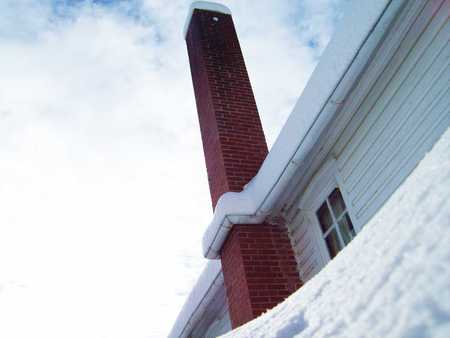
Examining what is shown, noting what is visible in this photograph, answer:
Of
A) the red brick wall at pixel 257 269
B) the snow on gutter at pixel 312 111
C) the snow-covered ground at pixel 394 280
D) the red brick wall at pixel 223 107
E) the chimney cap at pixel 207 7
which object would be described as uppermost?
the chimney cap at pixel 207 7

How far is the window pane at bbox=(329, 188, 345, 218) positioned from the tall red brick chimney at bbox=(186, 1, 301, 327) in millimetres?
688

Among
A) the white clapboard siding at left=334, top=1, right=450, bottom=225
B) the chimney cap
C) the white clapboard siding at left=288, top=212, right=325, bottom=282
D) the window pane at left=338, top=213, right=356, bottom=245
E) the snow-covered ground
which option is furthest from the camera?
the chimney cap

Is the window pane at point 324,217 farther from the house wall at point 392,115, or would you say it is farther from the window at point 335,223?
the house wall at point 392,115

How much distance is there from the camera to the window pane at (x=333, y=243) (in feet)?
13.7

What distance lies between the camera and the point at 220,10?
7047 mm

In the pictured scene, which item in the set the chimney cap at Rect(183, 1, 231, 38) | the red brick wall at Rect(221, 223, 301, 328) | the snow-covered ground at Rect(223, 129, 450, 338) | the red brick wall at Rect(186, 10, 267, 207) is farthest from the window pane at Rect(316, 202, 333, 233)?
the chimney cap at Rect(183, 1, 231, 38)

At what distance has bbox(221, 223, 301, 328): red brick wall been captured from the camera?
423 centimetres

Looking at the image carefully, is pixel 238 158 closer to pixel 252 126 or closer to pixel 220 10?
pixel 252 126

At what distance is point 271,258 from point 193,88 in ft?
10.4

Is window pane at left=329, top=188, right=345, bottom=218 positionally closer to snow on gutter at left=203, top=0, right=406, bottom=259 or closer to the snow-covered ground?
snow on gutter at left=203, top=0, right=406, bottom=259

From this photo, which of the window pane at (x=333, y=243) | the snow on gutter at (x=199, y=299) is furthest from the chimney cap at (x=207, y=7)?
the window pane at (x=333, y=243)

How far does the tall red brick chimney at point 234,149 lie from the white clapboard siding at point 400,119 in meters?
1.08

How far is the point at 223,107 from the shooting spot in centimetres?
553

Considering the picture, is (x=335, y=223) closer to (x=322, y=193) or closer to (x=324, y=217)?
(x=324, y=217)
